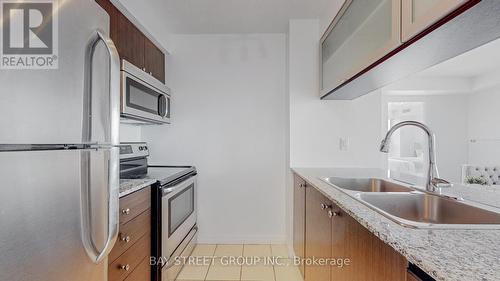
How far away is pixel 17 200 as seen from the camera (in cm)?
63

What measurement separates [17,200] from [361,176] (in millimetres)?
1938

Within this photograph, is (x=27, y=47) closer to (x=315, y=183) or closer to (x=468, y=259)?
(x=468, y=259)

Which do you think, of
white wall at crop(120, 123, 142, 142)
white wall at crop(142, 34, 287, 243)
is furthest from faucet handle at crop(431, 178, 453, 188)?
white wall at crop(120, 123, 142, 142)

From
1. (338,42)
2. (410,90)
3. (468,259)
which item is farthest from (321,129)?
(410,90)

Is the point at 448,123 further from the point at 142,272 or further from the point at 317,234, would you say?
the point at 142,272

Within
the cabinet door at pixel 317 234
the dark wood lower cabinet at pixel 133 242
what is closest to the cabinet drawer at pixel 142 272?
the dark wood lower cabinet at pixel 133 242

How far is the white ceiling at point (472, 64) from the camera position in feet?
9.10

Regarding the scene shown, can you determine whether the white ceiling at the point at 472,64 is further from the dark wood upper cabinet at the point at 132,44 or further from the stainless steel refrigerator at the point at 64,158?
the stainless steel refrigerator at the point at 64,158

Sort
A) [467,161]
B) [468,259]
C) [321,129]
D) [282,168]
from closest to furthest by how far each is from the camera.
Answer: [468,259], [321,129], [282,168], [467,161]

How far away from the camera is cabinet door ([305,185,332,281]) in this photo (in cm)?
142

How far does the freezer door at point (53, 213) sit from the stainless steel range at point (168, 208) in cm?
88

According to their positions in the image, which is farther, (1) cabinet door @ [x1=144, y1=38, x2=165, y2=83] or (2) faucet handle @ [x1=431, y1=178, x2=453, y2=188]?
(1) cabinet door @ [x1=144, y1=38, x2=165, y2=83]

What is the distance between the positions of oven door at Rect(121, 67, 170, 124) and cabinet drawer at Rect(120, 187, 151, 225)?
1.93 ft

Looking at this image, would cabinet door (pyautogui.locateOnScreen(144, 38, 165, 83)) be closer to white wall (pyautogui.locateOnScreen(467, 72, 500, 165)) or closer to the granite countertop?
the granite countertop
